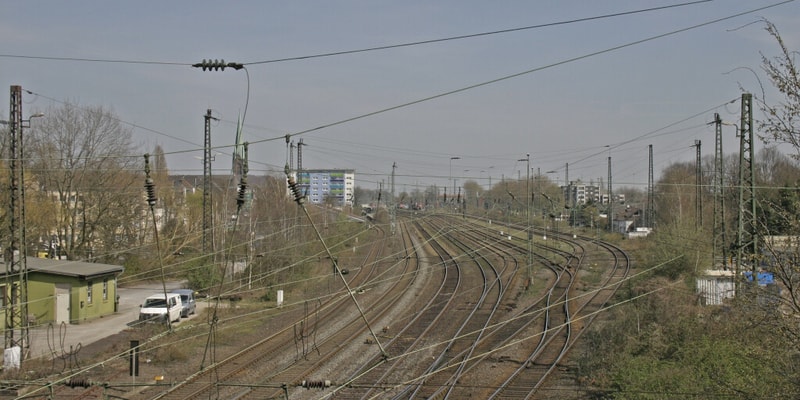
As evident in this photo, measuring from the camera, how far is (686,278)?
2400cm

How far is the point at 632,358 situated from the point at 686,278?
945 cm

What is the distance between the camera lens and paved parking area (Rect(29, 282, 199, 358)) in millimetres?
19094

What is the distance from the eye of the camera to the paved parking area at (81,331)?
19.1 m

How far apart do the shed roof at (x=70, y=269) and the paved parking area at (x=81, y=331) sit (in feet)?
5.30

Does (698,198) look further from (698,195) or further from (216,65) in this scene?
(216,65)

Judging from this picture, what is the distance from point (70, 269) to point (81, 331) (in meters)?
3.27

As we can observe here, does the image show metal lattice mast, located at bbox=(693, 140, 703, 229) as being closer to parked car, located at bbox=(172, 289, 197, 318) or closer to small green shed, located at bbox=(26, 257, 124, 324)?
parked car, located at bbox=(172, 289, 197, 318)

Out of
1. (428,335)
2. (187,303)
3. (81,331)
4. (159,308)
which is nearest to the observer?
(428,335)

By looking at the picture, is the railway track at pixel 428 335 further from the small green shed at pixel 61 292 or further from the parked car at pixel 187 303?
the small green shed at pixel 61 292

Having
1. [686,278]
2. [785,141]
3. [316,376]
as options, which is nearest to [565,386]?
[316,376]

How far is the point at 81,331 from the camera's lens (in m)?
22.5

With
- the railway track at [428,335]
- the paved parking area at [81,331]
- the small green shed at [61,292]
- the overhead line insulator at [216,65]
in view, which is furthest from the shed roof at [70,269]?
the overhead line insulator at [216,65]

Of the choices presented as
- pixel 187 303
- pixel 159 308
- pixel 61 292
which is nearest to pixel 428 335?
pixel 159 308

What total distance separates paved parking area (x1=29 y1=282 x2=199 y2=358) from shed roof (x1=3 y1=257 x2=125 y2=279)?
1.61m
